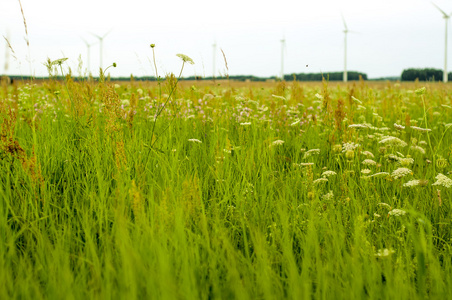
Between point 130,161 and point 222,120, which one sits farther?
point 222,120

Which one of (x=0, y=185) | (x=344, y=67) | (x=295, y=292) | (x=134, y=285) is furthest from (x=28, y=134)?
(x=344, y=67)

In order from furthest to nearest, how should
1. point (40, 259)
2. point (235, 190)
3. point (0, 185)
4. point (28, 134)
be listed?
1. point (28, 134)
2. point (235, 190)
3. point (0, 185)
4. point (40, 259)

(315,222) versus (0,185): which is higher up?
(0,185)

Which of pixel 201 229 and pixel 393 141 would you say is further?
pixel 393 141

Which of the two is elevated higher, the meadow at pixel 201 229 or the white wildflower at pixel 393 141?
the white wildflower at pixel 393 141

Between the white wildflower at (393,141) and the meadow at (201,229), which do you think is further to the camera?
the white wildflower at (393,141)

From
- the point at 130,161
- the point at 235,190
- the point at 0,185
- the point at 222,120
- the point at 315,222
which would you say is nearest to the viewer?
the point at 315,222

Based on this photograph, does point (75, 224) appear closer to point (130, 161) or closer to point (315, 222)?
point (130, 161)

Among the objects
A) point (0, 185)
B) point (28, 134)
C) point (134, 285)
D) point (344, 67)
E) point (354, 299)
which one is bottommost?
point (354, 299)

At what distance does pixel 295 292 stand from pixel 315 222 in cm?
71

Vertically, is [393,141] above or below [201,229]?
above

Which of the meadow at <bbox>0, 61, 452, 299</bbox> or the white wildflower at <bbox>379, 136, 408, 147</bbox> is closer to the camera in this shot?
the meadow at <bbox>0, 61, 452, 299</bbox>

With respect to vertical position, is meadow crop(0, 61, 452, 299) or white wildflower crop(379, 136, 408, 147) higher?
white wildflower crop(379, 136, 408, 147)

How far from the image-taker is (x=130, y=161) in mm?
2717
